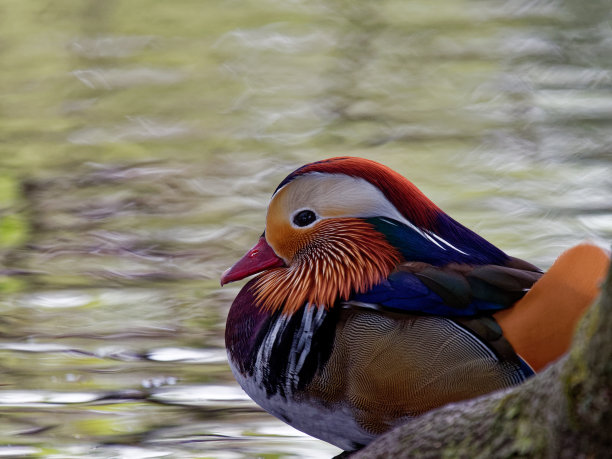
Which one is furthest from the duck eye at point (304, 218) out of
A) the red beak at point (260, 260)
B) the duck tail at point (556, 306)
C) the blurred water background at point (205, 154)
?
the blurred water background at point (205, 154)

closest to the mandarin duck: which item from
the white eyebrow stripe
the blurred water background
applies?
the white eyebrow stripe

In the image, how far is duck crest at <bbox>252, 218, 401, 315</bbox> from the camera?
2205 millimetres

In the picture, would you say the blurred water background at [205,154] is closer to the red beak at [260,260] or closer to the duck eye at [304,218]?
the red beak at [260,260]

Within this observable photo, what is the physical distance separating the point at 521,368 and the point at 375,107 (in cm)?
396

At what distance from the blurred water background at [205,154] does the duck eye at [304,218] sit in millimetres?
611

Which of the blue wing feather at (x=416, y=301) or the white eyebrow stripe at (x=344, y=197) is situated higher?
the white eyebrow stripe at (x=344, y=197)

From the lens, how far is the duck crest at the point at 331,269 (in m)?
2.21

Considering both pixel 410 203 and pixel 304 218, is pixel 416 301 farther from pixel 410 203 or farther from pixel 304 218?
pixel 304 218

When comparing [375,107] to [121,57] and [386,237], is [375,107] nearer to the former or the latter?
[121,57]

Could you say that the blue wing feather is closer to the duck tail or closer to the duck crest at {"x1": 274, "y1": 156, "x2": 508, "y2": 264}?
the duck tail

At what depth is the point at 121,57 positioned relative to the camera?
267 inches

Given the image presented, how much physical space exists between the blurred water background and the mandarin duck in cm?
24

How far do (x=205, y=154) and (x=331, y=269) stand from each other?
3142mm

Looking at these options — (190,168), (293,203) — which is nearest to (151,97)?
(190,168)
